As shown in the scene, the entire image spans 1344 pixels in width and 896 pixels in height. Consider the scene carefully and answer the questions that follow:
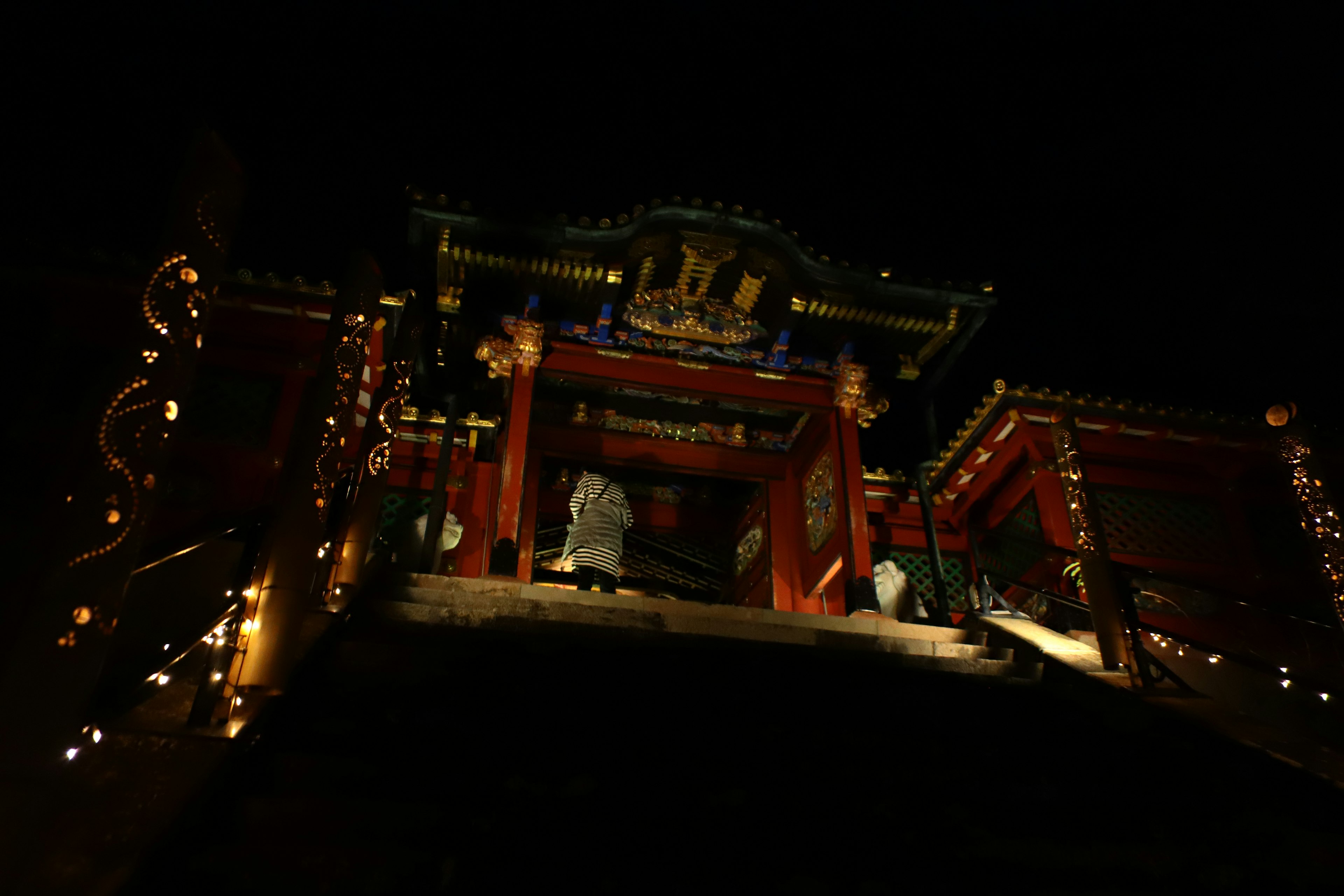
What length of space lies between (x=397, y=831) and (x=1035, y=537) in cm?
920

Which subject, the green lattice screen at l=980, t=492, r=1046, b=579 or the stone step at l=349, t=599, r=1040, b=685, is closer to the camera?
the stone step at l=349, t=599, r=1040, b=685

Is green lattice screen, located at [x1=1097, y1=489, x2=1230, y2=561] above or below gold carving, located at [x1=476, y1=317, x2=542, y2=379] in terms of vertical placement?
below

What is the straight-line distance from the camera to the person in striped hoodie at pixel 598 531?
7949 millimetres

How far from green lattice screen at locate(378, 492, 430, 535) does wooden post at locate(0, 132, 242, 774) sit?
6.63 m

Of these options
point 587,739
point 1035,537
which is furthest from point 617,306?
point 587,739

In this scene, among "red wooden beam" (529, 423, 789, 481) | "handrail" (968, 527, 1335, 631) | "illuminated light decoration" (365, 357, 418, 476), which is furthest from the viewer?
"red wooden beam" (529, 423, 789, 481)

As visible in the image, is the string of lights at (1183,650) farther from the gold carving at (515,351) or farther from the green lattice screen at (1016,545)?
the gold carving at (515,351)

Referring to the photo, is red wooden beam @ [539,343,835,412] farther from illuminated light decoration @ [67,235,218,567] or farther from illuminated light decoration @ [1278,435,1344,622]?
illuminated light decoration @ [67,235,218,567]

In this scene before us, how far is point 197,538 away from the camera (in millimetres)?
3559

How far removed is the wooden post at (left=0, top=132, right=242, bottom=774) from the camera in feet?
8.87

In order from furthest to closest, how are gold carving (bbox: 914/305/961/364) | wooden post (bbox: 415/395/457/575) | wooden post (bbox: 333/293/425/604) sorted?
gold carving (bbox: 914/305/961/364) < wooden post (bbox: 415/395/457/575) < wooden post (bbox: 333/293/425/604)

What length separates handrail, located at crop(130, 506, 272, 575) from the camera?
3.29 meters

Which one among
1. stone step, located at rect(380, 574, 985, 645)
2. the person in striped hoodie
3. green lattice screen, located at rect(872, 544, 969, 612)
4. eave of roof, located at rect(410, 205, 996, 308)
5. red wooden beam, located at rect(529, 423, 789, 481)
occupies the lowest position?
stone step, located at rect(380, 574, 985, 645)

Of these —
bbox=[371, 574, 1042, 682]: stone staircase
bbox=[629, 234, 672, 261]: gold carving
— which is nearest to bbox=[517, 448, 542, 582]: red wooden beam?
bbox=[629, 234, 672, 261]: gold carving
